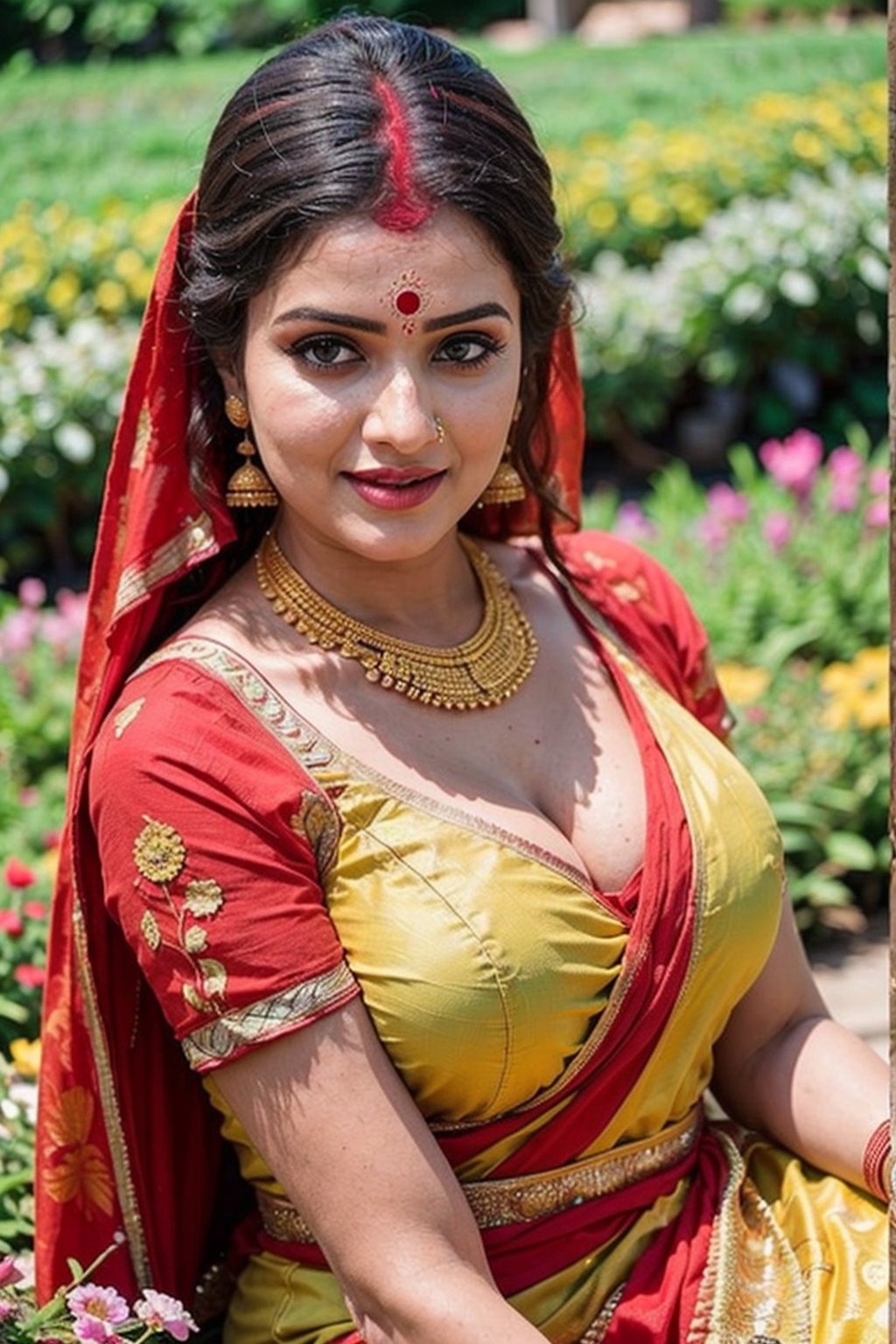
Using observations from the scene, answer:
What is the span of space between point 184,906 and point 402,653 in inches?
16.2

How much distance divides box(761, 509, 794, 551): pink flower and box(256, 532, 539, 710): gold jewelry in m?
2.52

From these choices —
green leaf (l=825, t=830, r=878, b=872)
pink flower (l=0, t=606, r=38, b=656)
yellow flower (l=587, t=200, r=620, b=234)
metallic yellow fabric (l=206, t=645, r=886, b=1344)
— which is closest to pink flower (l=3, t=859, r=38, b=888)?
metallic yellow fabric (l=206, t=645, r=886, b=1344)

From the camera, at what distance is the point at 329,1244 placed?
2.01 m

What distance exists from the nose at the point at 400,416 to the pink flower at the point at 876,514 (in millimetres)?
2892

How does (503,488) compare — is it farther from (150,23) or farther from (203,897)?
(150,23)

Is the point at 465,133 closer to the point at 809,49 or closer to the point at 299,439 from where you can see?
the point at 299,439

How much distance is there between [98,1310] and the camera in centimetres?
196

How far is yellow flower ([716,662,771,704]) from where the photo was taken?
4.20m

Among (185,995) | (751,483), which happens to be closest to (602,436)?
(751,483)

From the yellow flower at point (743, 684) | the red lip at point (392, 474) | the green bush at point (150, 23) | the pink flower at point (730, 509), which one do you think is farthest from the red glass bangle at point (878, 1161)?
the green bush at point (150, 23)

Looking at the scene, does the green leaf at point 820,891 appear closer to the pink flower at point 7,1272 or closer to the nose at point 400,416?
the nose at point 400,416

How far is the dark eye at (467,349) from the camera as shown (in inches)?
83.4

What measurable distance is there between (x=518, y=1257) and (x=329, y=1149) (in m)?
0.29

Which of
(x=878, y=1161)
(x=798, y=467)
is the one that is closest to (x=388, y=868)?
(x=878, y=1161)
